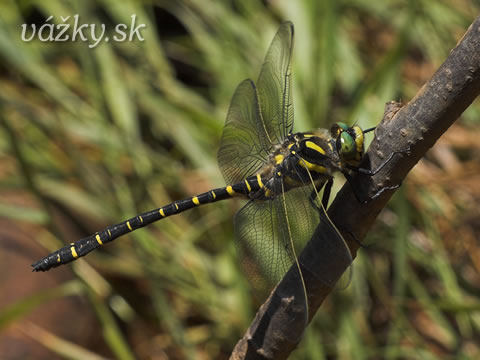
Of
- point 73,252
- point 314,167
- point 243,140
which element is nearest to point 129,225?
point 73,252

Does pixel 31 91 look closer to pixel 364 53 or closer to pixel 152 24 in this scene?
pixel 152 24

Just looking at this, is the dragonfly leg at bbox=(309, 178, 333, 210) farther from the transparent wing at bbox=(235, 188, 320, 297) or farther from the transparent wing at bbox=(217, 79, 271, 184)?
the transparent wing at bbox=(217, 79, 271, 184)

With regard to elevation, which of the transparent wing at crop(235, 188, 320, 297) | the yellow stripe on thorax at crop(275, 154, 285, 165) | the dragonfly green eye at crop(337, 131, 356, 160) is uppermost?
the yellow stripe on thorax at crop(275, 154, 285, 165)

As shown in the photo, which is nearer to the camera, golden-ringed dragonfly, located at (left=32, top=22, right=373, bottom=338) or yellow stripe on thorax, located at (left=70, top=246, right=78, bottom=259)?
golden-ringed dragonfly, located at (left=32, top=22, right=373, bottom=338)

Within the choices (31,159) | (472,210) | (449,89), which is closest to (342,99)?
(472,210)

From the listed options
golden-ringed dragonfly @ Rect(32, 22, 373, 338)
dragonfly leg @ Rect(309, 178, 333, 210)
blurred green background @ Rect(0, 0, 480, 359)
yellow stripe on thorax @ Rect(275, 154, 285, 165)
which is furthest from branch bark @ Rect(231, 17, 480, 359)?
blurred green background @ Rect(0, 0, 480, 359)

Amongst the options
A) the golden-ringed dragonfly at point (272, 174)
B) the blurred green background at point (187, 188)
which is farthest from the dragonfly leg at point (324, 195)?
the blurred green background at point (187, 188)

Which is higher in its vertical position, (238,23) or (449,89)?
(238,23)
